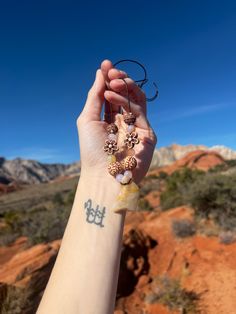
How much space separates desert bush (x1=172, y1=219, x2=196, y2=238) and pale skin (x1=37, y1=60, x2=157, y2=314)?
839cm

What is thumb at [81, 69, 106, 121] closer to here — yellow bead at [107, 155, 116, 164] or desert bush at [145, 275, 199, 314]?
yellow bead at [107, 155, 116, 164]

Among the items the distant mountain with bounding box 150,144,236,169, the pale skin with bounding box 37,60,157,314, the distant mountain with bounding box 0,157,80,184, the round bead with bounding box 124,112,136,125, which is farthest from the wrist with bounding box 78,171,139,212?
the distant mountain with bounding box 0,157,80,184

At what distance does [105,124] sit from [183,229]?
27.8ft

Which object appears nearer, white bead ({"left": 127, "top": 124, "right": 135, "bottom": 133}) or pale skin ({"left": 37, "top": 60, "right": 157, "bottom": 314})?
pale skin ({"left": 37, "top": 60, "right": 157, "bottom": 314})

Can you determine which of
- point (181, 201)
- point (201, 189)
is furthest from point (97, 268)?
point (181, 201)

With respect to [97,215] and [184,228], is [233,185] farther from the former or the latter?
[97,215]

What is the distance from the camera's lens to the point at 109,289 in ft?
4.75

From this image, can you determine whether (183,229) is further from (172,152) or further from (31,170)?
(31,170)

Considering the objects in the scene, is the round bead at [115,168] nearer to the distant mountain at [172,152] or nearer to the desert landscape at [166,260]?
the desert landscape at [166,260]

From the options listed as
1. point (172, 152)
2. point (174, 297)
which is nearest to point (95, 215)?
point (174, 297)

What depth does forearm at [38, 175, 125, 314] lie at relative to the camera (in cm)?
141

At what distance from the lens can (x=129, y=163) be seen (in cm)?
188

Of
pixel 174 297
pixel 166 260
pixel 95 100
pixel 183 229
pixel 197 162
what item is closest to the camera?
pixel 95 100

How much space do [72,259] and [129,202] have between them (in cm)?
42
